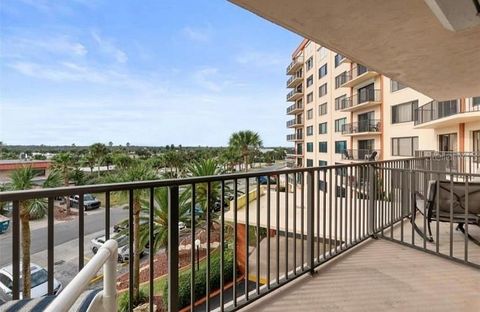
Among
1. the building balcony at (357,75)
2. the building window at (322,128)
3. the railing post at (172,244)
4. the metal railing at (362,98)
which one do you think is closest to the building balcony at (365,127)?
the metal railing at (362,98)

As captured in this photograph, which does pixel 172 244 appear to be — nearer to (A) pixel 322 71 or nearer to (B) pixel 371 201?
(B) pixel 371 201

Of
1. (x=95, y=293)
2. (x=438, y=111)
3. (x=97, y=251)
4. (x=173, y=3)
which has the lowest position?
(x=95, y=293)

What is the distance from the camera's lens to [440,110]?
14.3 m

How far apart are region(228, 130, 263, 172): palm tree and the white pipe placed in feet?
92.0

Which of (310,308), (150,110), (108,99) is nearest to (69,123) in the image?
(108,99)

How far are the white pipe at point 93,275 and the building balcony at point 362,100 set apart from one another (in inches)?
880

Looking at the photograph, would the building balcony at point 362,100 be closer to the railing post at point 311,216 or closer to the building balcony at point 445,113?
the building balcony at point 445,113

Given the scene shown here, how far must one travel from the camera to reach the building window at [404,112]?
17.5 metres

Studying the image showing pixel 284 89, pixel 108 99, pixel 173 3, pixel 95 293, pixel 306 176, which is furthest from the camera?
pixel 284 89

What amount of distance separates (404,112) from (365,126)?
3209mm

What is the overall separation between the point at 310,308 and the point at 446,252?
1965mm

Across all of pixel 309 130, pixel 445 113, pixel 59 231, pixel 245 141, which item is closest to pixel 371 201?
pixel 59 231

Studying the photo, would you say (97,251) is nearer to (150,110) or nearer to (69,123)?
(69,123)

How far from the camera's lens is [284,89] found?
135 ft
